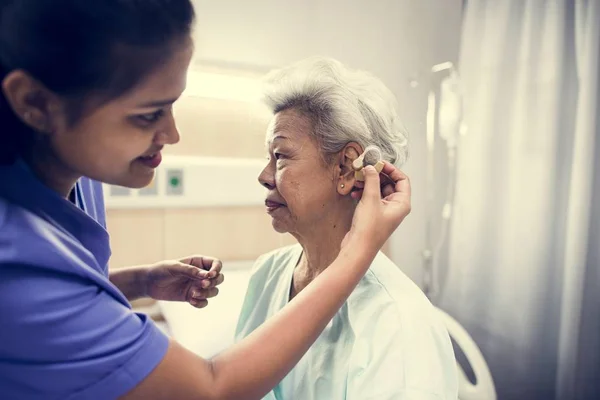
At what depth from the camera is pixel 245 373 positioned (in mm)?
616

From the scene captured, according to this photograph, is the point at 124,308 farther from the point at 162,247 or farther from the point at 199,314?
the point at 162,247

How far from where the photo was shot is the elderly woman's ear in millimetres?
1070

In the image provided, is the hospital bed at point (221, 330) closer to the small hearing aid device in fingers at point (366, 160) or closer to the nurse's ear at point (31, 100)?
the small hearing aid device in fingers at point (366, 160)

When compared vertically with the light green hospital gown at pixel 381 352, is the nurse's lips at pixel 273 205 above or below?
above

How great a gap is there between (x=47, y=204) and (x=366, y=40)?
170cm

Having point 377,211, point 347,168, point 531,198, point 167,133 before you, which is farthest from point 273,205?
point 531,198

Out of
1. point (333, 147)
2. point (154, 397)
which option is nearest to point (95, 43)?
point (154, 397)

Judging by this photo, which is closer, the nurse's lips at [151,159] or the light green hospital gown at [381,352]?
the nurse's lips at [151,159]

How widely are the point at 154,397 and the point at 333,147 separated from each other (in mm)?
689

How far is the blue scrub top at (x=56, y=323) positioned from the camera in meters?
0.52

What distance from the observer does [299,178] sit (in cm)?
110

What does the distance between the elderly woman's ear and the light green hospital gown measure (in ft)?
0.68

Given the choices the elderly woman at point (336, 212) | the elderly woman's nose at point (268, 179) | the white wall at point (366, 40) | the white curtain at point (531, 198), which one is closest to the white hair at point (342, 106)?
the elderly woman at point (336, 212)

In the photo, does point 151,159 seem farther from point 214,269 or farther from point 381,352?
point 381,352
